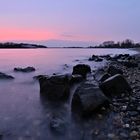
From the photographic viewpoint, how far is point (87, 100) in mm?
9164

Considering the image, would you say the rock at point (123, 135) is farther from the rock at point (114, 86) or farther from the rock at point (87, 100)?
the rock at point (114, 86)

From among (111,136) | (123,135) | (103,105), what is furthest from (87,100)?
(123,135)

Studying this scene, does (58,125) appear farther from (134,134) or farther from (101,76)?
(101,76)

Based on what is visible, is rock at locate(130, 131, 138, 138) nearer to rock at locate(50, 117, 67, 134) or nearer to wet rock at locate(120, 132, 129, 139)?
wet rock at locate(120, 132, 129, 139)

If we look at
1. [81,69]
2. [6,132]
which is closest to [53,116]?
[6,132]

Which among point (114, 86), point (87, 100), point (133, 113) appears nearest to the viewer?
point (133, 113)

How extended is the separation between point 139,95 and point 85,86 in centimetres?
268

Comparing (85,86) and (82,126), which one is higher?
(85,86)

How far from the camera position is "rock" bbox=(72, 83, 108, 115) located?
914cm

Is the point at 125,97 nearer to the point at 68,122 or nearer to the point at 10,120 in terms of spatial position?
the point at 68,122

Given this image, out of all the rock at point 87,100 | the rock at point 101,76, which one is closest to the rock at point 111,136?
the rock at point 87,100

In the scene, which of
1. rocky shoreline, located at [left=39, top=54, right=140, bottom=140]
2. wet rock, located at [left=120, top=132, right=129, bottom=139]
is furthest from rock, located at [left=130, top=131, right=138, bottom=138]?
wet rock, located at [left=120, top=132, right=129, bottom=139]

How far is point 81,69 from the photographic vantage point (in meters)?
19.4

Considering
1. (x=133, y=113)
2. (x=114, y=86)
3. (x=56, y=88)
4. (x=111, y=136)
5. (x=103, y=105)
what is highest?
(x=114, y=86)
